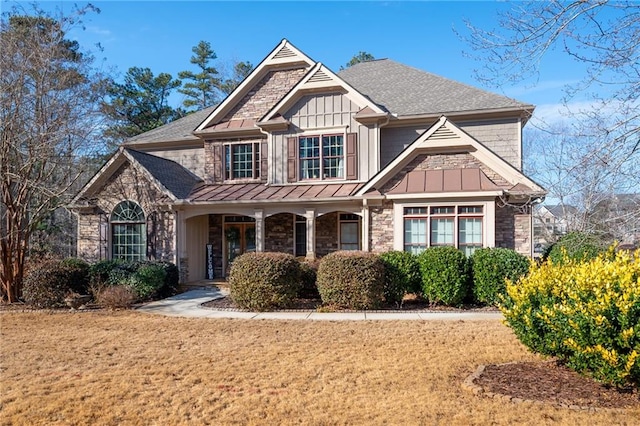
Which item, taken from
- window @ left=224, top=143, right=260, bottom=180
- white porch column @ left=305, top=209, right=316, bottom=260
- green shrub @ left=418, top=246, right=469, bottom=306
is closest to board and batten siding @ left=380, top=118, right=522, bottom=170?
white porch column @ left=305, top=209, right=316, bottom=260

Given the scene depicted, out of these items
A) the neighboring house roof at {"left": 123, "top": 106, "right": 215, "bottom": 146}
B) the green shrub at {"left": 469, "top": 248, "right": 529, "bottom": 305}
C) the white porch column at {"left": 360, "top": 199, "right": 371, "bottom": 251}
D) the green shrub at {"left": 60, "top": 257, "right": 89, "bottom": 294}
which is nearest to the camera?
the green shrub at {"left": 469, "top": 248, "right": 529, "bottom": 305}

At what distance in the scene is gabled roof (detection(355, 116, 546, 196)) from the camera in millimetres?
13891

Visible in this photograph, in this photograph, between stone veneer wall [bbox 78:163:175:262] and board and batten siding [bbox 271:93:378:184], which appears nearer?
stone veneer wall [bbox 78:163:175:262]

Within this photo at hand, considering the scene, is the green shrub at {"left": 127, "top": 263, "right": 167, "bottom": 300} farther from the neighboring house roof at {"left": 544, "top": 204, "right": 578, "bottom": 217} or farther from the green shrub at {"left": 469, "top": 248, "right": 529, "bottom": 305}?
the neighboring house roof at {"left": 544, "top": 204, "right": 578, "bottom": 217}

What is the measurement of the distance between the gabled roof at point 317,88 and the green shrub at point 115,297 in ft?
26.3

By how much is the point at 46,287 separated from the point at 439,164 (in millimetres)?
11963

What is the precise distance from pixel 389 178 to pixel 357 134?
2670mm

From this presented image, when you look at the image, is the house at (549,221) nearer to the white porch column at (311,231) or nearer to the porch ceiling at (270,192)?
the porch ceiling at (270,192)

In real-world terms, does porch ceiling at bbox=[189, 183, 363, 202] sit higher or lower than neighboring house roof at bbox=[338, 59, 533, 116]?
lower

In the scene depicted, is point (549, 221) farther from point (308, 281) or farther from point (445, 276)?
point (308, 281)

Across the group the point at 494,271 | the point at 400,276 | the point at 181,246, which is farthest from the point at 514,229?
the point at 181,246

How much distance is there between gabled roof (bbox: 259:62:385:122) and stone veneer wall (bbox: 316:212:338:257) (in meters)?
4.20

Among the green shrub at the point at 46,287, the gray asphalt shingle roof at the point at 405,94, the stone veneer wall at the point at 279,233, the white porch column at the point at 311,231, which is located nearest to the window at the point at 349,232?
the white porch column at the point at 311,231

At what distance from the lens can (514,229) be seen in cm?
1391
